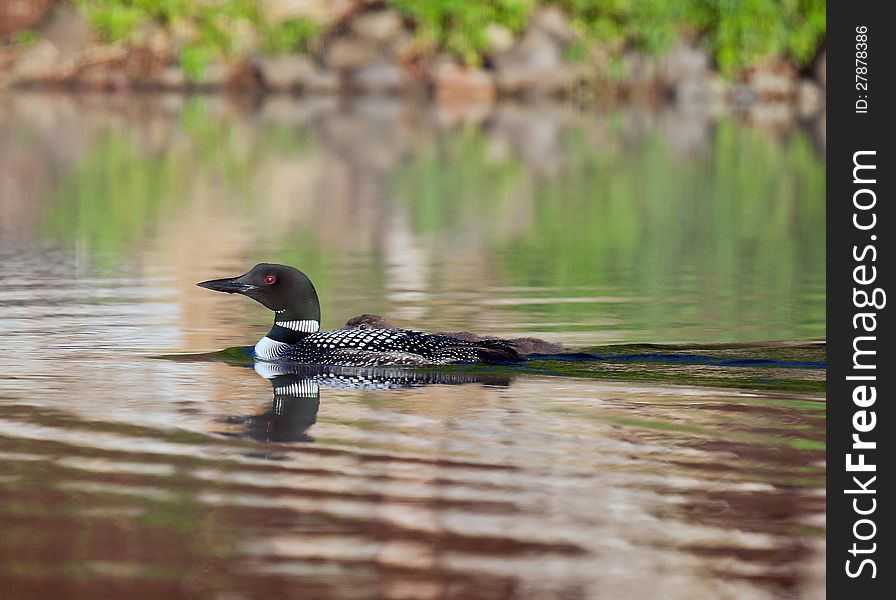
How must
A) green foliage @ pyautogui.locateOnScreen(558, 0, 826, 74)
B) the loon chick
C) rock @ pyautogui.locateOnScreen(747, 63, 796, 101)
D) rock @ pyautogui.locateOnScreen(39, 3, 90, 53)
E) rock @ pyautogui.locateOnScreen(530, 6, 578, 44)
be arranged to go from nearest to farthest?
the loon chick → rock @ pyautogui.locateOnScreen(39, 3, 90, 53) → green foliage @ pyautogui.locateOnScreen(558, 0, 826, 74) → rock @ pyautogui.locateOnScreen(530, 6, 578, 44) → rock @ pyautogui.locateOnScreen(747, 63, 796, 101)

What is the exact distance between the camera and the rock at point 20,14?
38.1 metres

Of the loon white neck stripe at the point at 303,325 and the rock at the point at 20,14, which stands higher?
the rock at the point at 20,14

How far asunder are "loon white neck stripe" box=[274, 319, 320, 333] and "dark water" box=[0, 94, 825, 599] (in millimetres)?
325

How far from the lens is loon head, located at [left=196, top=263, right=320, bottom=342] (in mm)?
9031

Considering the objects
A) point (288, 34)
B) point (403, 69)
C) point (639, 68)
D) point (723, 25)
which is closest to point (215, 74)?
point (288, 34)

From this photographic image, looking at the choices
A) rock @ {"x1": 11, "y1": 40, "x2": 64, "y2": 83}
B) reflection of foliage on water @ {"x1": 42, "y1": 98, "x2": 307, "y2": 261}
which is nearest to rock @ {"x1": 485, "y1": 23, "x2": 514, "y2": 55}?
rock @ {"x1": 11, "y1": 40, "x2": 64, "y2": 83}

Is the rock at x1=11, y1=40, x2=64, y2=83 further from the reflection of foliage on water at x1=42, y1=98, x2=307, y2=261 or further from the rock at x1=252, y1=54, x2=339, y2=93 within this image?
the reflection of foliage on water at x1=42, y1=98, x2=307, y2=261

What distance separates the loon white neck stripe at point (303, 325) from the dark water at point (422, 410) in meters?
0.32

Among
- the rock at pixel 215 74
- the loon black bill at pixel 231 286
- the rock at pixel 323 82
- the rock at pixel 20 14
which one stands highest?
the rock at pixel 20 14

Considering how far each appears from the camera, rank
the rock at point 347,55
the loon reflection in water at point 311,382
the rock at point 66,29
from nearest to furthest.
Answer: the loon reflection in water at point 311,382
the rock at point 66,29
the rock at point 347,55

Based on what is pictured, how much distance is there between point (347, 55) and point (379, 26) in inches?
40.8

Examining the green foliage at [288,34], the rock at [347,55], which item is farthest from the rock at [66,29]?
the rock at [347,55]

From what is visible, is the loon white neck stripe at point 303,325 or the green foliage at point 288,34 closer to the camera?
the loon white neck stripe at point 303,325

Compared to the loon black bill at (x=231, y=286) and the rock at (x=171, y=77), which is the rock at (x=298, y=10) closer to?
the rock at (x=171, y=77)
